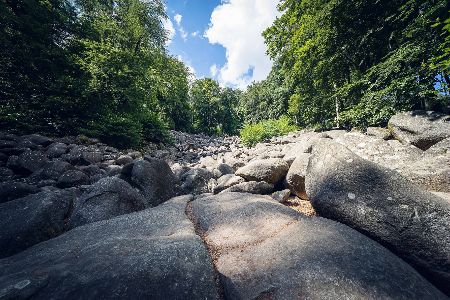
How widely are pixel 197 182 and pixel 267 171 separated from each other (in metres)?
1.89

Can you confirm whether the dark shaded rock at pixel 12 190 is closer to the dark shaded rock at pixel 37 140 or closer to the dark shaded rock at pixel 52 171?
the dark shaded rock at pixel 52 171

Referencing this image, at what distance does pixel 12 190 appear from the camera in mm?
3729

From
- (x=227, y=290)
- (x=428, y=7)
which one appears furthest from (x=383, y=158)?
(x=227, y=290)

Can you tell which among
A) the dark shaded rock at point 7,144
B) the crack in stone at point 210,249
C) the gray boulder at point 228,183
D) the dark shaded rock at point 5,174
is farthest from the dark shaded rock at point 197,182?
the dark shaded rock at point 7,144

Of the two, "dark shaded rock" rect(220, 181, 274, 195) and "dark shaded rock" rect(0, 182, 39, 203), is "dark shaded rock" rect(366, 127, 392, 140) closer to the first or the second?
→ "dark shaded rock" rect(220, 181, 274, 195)

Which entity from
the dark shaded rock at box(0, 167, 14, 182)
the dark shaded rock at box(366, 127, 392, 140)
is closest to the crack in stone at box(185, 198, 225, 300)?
the dark shaded rock at box(0, 167, 14, 182)

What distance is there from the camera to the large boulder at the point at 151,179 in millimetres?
4363

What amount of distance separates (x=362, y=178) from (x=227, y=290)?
2.16m

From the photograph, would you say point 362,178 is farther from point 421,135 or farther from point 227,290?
point 421,135

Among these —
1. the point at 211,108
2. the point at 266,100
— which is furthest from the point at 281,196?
the point at 266,100

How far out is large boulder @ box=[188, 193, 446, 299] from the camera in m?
1.81

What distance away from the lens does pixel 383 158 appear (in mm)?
6848

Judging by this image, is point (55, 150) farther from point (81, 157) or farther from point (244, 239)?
point (244, 239)

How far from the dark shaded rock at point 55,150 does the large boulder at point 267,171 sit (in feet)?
20.6
